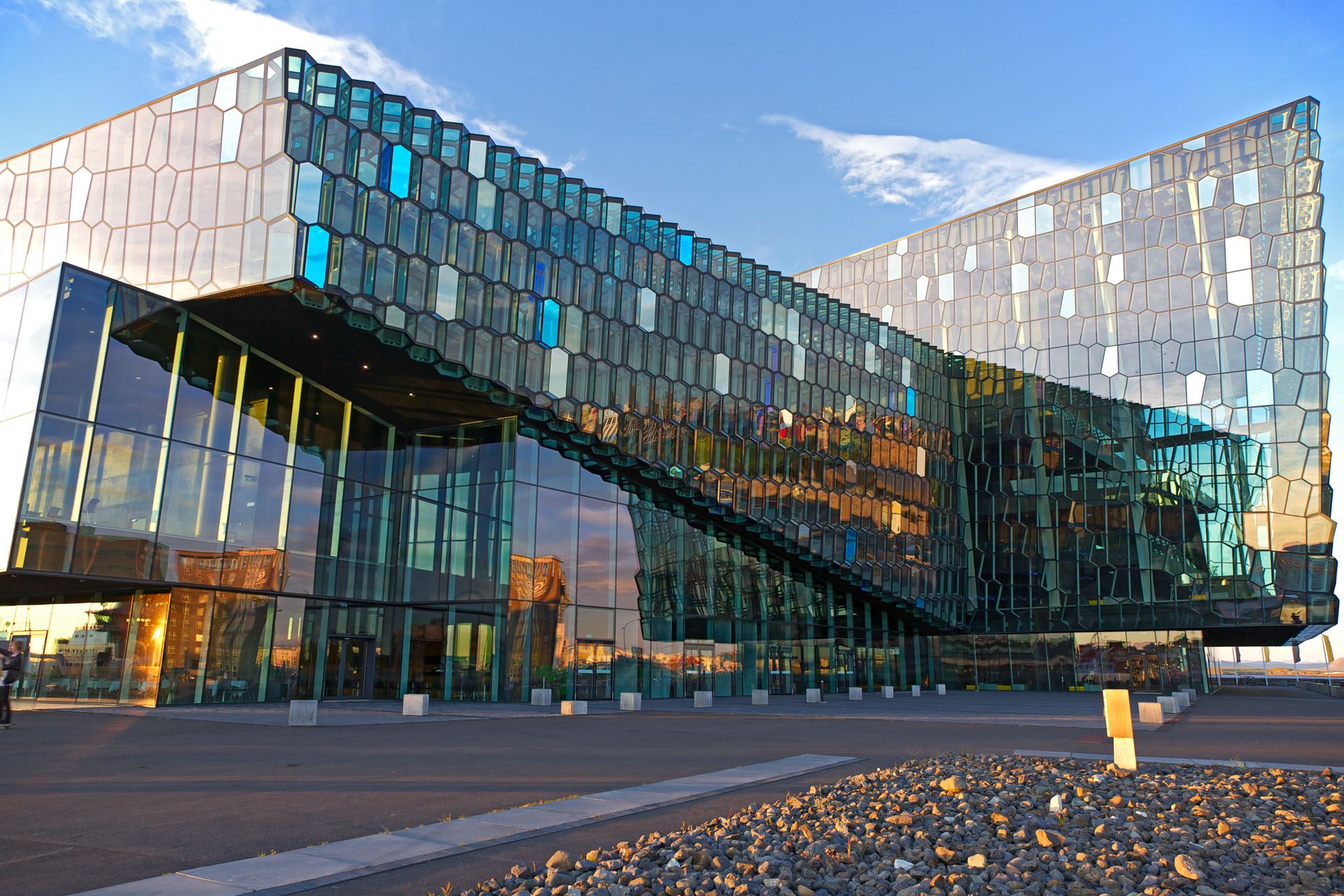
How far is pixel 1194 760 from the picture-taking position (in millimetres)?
14375

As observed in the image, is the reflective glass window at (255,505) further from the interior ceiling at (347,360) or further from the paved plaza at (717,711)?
the paved plaza at (717,711)

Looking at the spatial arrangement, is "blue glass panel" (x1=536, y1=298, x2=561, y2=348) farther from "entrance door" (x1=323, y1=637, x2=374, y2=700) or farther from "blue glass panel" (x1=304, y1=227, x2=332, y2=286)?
"entrance door" (x1=323, y1=637, x2=374, y2=700)

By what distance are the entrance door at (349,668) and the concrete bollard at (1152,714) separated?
24316mm

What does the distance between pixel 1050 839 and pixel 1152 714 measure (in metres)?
18.3

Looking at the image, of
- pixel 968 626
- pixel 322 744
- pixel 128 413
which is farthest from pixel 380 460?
pixel 968 626

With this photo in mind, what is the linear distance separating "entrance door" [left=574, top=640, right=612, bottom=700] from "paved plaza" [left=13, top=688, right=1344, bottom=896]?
5.50 metres

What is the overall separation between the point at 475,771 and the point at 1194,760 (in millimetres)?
10713

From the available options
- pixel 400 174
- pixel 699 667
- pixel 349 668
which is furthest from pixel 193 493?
pixel 699 667

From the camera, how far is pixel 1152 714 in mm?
23734

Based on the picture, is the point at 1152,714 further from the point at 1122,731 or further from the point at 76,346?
the point at 76,346

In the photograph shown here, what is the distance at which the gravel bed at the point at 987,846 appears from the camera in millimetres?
6727

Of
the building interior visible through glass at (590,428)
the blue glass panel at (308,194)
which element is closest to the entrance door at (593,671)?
the building interior visible through glass at (590,428)

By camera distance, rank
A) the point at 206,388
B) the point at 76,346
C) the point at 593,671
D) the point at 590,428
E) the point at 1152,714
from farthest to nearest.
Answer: the point at 593,671 < the point at 590,428 < the point at 206,388 < the point at 76,346 < the point at 1152,714

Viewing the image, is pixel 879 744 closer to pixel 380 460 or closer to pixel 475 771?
pixel 475 771
